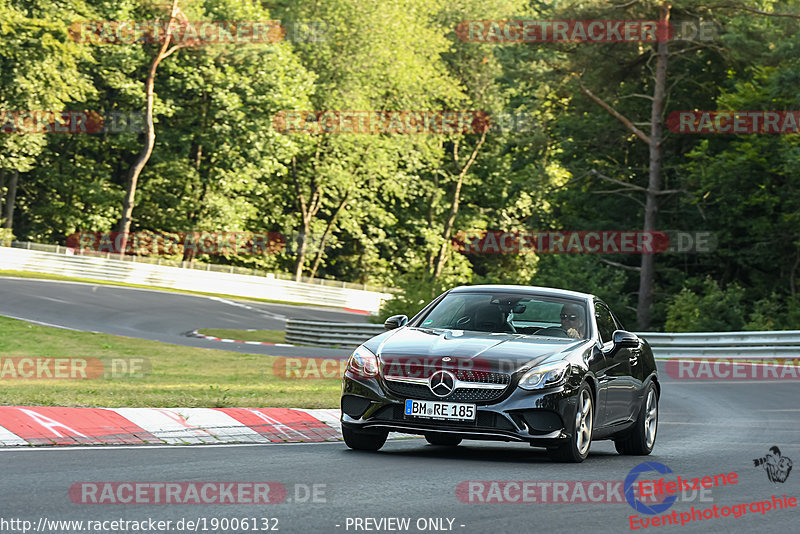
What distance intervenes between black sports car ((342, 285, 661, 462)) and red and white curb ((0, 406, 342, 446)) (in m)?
1.54

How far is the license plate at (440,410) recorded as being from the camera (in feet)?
30.8

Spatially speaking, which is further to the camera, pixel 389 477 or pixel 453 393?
pixel 453 393

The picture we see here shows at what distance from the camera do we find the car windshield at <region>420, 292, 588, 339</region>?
10578 millimetres

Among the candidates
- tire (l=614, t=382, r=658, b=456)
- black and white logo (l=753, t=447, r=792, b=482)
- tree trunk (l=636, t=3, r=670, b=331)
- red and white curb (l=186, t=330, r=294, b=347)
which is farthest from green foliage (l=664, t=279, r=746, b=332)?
black and white logo (l=753, t=447, r=792, b=482)

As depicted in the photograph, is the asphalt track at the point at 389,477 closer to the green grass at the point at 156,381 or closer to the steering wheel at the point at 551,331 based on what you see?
the steering wheel at the point at 551,331

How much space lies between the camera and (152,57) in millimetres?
56031

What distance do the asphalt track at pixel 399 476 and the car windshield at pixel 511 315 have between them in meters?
1.10

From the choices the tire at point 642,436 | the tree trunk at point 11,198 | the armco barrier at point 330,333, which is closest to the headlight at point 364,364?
the tire at point 642,436

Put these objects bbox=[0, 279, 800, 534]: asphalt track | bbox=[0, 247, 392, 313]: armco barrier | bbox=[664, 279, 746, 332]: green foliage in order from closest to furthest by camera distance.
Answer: bbox=[0, 279, 800, 534]: asphalt track
bbox=[664, 279, 746, 332]: green foliage
bbox=[0, 247, 392, 313]: armco barrier

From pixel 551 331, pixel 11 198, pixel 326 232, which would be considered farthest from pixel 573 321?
pixel 326 232

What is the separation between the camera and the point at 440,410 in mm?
9430

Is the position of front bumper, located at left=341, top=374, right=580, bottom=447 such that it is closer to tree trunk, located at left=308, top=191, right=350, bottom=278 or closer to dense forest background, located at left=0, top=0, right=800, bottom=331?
dense forest background, located at left=0, top=0, right=800, bottom=331

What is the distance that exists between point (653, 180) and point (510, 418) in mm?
34224

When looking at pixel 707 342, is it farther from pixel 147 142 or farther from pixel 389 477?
pixel 147 142
